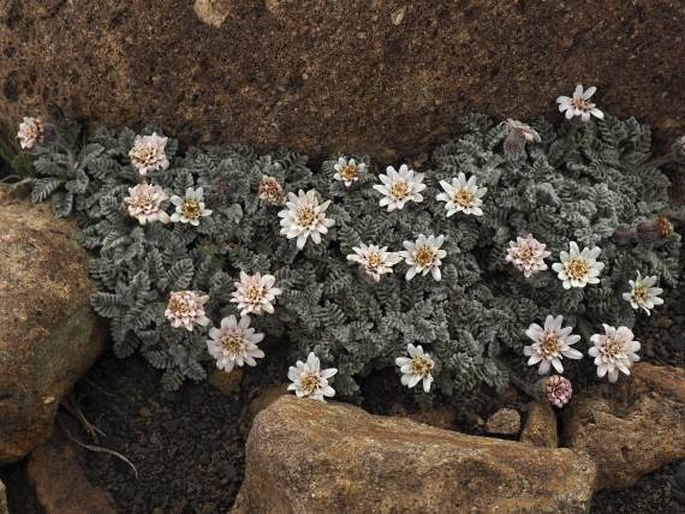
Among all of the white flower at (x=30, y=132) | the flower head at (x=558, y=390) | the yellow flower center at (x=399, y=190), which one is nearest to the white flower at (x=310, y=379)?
the yellow flower center at (x=399, y=190)

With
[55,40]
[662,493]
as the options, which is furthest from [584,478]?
[55,40]

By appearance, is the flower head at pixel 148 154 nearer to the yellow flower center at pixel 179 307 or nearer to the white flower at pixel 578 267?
the yellow flower center at pixel 179 307

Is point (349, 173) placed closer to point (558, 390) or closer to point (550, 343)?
point (550, 343)

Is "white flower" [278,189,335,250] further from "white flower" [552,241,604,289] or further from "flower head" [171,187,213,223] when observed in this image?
"white flower" [552,241,604,289]

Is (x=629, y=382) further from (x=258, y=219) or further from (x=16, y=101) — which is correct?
(x=16, y=101)

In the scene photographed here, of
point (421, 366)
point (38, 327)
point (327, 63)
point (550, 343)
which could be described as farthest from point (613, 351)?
point (38, 327)

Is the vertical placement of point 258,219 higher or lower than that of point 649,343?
higher
